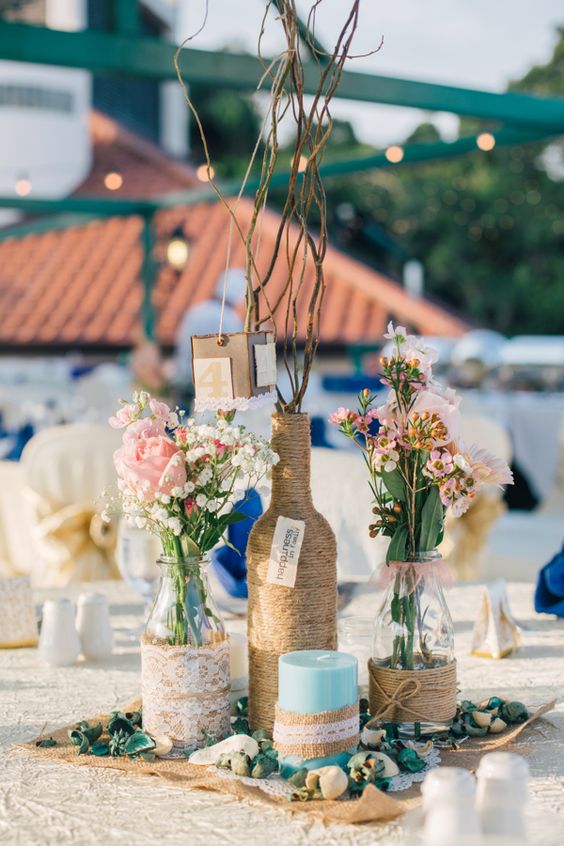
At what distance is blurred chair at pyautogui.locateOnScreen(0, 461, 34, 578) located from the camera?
3.62 meters

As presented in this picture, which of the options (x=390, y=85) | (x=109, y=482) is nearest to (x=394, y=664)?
(x=109, y=482)

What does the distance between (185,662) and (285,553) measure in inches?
6.3

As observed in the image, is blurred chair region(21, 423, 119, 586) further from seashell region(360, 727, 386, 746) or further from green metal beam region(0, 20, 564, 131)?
seashell region(360, 727, 386, 746)

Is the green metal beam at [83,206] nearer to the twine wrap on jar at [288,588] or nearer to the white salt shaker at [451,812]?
the twine wrap on jar at [288,588]

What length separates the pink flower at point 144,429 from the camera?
1.17 m

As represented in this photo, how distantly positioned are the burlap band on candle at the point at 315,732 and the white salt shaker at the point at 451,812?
0.28m

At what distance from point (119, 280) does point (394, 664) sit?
28.5ft

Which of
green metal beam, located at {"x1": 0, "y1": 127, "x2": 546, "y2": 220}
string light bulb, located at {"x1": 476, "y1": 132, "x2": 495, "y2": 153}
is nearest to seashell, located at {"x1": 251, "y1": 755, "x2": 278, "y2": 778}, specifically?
green metal beam, located at {"x1": 0, "y1": 127, "x2": 546, "y2": 220}

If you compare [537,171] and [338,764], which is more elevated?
[537,171]

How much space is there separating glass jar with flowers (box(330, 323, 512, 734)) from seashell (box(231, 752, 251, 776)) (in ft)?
0.54

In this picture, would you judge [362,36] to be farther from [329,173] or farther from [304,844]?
[329,173]

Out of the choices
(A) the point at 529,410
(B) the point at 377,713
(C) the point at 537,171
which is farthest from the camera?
(C) the point at 537,171

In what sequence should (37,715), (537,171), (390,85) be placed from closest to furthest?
1. (37,715)
2. (390,85)
3. (537,171)

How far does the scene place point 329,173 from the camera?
635cm
